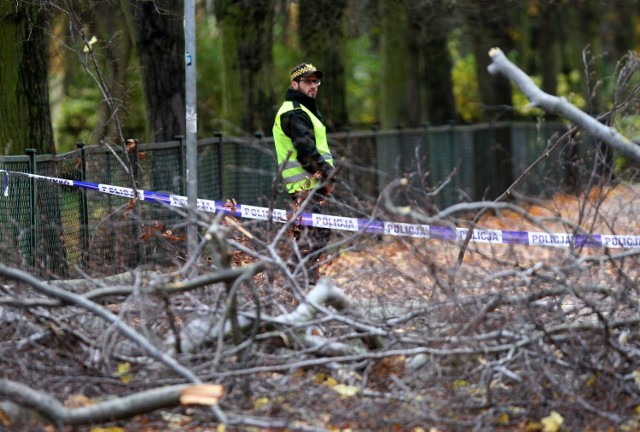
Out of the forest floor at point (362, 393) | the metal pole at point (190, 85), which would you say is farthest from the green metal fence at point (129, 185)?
the forest floor at point (362, 393)

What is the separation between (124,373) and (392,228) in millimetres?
2101

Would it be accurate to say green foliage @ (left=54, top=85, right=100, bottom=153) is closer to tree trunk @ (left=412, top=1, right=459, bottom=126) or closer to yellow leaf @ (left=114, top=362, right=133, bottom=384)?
tree trunk @ (left=412, top=1, right=459, bottom=126)

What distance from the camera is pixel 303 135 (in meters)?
9.91

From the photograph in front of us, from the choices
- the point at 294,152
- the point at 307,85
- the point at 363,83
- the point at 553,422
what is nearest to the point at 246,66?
the point at 307,85

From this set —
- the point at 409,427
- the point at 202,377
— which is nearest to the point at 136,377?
the point at 202,377

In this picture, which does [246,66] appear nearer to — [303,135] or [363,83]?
[303,135]

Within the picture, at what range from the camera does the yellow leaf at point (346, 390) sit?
255 inches

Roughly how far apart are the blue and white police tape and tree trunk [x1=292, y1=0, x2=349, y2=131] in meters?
6.39

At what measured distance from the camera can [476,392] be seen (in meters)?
6.56

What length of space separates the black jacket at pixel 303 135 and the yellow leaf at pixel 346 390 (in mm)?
3396

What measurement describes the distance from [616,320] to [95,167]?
6.14m

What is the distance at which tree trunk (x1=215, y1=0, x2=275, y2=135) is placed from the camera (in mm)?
16359

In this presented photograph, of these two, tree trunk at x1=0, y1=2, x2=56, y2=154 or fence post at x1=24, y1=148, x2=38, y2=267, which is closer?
fence post at x1=24, y1=148, x2=38, y2=267

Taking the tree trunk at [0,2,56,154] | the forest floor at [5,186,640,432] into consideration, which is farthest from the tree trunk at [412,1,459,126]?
the forest floor at [5,186,640,432]
